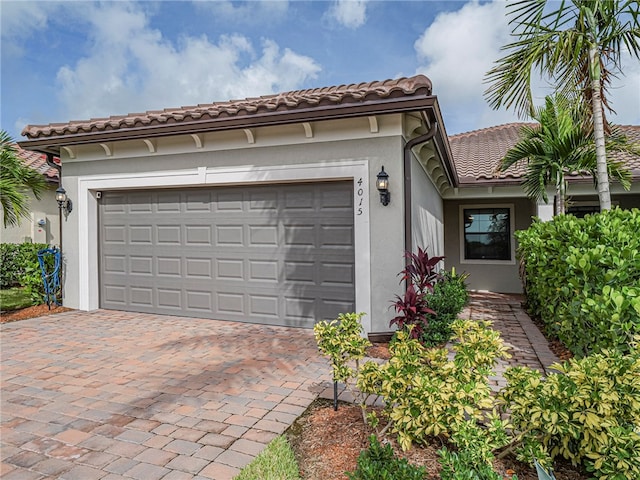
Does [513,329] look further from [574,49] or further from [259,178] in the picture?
[259,178]

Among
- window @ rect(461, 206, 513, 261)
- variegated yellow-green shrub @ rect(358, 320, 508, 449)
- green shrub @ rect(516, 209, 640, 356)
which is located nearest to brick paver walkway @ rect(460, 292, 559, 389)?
green shrub @ rect(516, 209, 640, 356)

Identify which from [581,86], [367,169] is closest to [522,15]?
[581,86]

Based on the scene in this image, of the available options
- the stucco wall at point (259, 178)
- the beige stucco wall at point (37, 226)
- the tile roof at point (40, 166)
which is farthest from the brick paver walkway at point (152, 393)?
the tile roof at point (40, 166)

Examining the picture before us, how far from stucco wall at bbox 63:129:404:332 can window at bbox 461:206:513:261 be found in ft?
23.0

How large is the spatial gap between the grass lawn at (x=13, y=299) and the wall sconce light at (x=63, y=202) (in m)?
2.15

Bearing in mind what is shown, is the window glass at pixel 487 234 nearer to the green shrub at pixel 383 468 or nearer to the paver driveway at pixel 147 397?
the paver driveway at pixel 147 397

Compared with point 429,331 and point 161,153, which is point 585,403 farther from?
point 161,153

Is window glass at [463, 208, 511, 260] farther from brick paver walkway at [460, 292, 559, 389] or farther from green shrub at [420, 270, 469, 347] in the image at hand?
green shrub at [420, 270, 469, 347]

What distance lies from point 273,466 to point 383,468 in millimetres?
805

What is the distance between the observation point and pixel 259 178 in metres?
6.68

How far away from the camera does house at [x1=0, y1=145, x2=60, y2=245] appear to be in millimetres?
11883

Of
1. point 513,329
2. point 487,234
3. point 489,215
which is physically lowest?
point 513,329

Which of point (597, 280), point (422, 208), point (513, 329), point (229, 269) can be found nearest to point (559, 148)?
point (422, 208)

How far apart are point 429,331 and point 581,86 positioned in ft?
15.0
